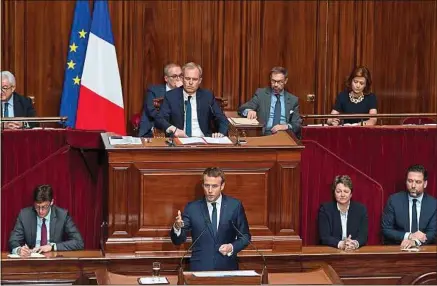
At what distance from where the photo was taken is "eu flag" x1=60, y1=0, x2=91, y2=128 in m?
12.6

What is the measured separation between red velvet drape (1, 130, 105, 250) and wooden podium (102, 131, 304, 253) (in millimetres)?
609

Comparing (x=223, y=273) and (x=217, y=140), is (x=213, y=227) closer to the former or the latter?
(x=223, y=273)

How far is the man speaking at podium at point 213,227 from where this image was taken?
31.6ft

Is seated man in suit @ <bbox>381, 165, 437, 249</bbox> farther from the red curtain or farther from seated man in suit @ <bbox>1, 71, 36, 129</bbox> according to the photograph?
seated man in suit @ <bbox>1, 71, 36, 129</bbox>

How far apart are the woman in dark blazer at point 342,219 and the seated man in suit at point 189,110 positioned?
958mm

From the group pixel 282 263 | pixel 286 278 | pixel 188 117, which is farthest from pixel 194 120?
pixel 286 278

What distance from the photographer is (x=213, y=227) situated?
966 cm

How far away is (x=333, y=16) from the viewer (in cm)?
1316

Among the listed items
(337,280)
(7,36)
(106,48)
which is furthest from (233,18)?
(337,280)

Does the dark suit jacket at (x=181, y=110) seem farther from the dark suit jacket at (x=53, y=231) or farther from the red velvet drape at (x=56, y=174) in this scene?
the dark suit jacket at (x=53, y=231)

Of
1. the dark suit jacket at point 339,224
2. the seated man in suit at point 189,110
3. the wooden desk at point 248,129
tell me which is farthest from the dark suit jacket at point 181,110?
the dark suit jacket at point 339,224

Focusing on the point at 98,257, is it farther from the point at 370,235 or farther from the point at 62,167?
the point at 370,235

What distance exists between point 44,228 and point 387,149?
2.91 metres

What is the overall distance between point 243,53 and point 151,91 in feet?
5.16
